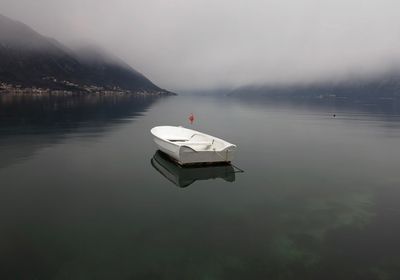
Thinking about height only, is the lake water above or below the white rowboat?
below

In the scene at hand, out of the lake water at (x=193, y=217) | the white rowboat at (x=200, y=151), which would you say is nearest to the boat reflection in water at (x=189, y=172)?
the lake water at (x=193, y=217)

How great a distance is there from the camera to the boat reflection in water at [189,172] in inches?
932

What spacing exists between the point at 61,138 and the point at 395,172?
40.1m

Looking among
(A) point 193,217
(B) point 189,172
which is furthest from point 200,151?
(A) point 193,217

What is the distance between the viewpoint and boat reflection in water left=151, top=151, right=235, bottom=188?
23672 mm

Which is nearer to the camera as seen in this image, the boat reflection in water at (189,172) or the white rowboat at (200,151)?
the boat reflection in water at (189,172)

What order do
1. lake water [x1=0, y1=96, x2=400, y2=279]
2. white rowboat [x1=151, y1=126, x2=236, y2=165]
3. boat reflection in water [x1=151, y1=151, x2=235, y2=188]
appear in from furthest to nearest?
white rowboat [x1=151, y1=126, x2=236, y2=165]
boat reflection in water [x1=151, y1=151, x2=235, y2=188]
lake water [x1=0, y1=96, x2=400, y2=279]

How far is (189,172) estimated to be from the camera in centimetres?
2559

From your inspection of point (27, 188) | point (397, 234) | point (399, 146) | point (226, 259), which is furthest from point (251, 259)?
point (399, 146)

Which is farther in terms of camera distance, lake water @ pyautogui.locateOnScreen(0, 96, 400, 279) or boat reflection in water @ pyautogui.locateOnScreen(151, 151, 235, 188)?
boat reflection in water @ pyautogui.locateOnScreen(151, 151, 235, 188)

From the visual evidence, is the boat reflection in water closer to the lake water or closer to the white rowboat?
the lake water

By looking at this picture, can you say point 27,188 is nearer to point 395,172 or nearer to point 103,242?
point 103,242

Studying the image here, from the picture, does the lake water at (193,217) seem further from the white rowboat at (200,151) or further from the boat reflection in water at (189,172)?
the white rowboat at (200,151)

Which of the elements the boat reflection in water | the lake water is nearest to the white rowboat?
the boat reflection in water
